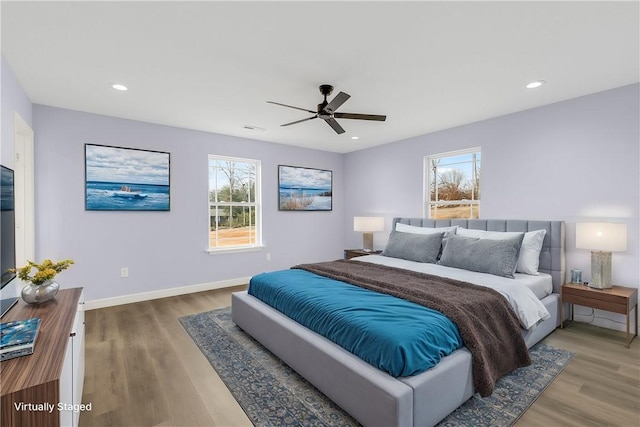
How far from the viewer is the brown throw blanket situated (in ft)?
6.44

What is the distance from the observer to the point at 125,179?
157 inches

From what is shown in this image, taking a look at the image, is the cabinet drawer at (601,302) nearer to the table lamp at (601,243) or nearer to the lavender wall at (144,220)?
the table lamp at (601,243)

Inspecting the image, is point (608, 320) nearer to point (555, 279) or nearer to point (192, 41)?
point (555, 279)

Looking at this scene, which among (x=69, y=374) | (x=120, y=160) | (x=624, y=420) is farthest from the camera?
(x=120, y=160)

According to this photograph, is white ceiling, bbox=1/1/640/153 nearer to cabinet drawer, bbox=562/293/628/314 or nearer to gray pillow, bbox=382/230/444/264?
gray pillow, bbox=382/230/444/264

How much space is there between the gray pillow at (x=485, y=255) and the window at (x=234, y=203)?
3.16 meters

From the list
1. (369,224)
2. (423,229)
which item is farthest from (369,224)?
(423,229)

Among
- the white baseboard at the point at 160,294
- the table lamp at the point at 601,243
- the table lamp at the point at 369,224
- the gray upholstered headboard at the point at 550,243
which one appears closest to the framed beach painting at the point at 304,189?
the table lamp at the point at 369,224

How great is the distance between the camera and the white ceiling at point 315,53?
185 cm

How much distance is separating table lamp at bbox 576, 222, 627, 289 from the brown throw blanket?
4.26ft

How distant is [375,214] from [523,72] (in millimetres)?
3319

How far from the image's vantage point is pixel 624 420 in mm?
1826

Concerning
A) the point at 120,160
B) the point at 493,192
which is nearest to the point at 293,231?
the point at 120,160

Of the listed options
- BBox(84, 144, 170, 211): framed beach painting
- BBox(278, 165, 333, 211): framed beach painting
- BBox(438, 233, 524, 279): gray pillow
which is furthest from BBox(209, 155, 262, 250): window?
BBox(438, 233, 524, 279): gray pillow
